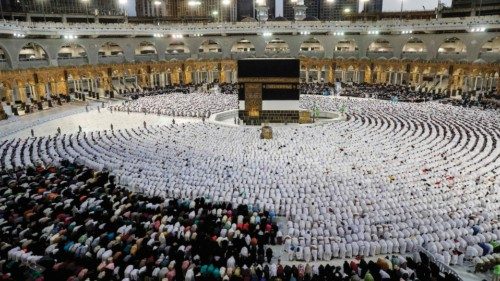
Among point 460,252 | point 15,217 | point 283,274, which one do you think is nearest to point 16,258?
point 15,217

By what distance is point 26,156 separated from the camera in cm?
1773

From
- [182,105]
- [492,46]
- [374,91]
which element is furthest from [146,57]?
[492,46]

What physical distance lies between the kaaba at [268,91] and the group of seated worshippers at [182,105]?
4.21 meters

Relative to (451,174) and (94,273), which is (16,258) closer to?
(94,273)

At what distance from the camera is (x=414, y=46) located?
46844mm

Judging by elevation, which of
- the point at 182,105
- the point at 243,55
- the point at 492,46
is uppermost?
the point at 492,46

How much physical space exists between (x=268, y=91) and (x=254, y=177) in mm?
13204

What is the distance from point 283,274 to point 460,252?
4931mm

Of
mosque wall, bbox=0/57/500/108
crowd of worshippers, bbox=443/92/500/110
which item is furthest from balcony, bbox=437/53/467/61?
crowd of worshippers, bbox=443/92/500/110

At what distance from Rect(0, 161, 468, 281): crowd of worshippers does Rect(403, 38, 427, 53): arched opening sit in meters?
42.1

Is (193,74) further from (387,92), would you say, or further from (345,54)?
(387,92)

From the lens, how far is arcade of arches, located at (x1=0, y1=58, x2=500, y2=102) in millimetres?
34194

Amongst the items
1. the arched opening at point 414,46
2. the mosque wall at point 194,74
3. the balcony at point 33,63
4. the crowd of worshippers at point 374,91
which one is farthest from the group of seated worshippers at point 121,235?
the arched opening at point 414,46

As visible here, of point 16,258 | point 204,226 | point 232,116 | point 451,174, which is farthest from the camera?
point 232,116
